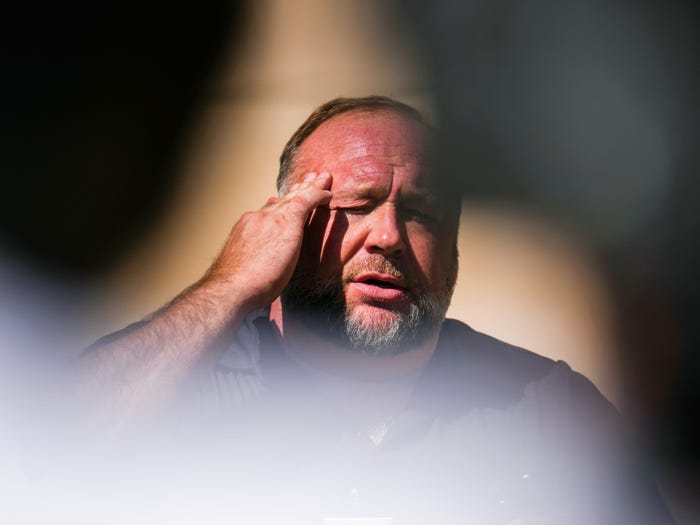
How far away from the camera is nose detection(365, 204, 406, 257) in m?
1.59

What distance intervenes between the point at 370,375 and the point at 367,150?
52 cm

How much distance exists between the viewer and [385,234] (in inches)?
62.9

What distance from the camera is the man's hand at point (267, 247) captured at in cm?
150

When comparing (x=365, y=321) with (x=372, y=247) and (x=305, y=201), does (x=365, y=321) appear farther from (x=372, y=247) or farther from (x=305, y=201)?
(x=305, y=201)

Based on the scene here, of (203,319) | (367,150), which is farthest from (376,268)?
(203,319)

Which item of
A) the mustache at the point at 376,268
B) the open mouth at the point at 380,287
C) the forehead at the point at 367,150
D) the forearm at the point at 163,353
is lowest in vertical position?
the forearm at the point at 163,353

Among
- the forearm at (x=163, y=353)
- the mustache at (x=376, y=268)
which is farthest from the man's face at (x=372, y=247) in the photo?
the forearm at (x=163, y=353)

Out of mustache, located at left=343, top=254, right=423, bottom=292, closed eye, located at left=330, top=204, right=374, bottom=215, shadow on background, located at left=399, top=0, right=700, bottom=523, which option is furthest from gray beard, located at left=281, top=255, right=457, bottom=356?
shadow on background, located at left=399, top=0, right=700, bottom=523

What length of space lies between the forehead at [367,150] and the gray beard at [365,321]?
21cm

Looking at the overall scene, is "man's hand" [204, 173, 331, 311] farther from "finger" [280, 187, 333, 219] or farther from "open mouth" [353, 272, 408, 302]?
"open mouth" [353, 272, 408, 302]

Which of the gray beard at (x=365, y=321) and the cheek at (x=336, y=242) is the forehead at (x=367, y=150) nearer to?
the cheek at (x=336, y=242)

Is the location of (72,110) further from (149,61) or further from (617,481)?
(617,481)

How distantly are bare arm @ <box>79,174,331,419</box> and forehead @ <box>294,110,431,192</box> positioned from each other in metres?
0.07

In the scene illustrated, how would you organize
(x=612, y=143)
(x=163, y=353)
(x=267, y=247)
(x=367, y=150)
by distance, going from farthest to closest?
(x=612, y=143)
(x=367, y=150)
(x=267, y=247)
(x=163, y=353)
